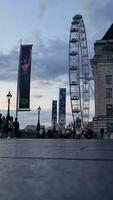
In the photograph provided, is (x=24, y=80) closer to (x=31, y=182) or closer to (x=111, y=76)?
(x=31, y=182)

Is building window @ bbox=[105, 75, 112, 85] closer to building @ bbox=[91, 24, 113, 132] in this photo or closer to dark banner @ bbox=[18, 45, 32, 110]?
building @ bbox=[91, 24, 113, 132]

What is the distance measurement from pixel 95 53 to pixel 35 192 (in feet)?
329

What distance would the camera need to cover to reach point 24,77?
4050 cm

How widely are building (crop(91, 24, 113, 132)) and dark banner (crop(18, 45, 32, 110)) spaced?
54.4 m

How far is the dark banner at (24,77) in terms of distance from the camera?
1571 inches

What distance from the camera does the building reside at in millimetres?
95938

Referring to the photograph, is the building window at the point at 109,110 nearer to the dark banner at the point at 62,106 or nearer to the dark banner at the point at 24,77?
the dark banner at the point at 62,106

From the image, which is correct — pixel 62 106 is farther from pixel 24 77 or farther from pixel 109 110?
pixel 24 77

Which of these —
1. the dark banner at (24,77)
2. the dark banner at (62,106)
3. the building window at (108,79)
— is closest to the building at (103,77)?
the building window at (108,79)

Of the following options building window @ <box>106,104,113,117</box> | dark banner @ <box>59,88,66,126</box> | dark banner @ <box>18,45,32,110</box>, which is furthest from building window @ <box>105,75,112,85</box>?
dark banner @ <box>18,45,32,110</box>

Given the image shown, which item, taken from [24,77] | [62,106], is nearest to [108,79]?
[62,106]

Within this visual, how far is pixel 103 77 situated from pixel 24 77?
59.2 m

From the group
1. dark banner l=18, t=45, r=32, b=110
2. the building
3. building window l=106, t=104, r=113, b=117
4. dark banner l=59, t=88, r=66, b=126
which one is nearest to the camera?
dark banner l=18, t=45, r=32, b=110

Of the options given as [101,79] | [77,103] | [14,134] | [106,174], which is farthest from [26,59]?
[101,79]
